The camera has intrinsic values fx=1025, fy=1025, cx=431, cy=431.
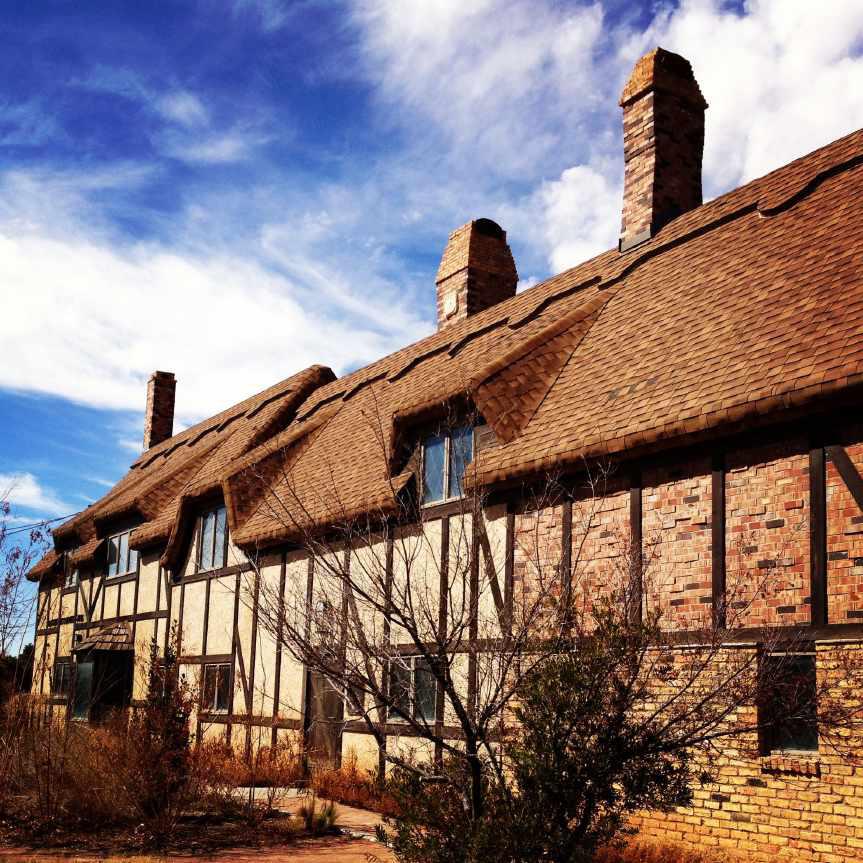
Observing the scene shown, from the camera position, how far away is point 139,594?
70.1 ft

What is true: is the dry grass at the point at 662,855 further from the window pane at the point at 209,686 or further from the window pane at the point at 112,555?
the window pane at the point at 112,555

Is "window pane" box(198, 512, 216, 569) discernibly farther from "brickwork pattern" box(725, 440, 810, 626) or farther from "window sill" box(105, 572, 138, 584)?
"brickwork pattern" box(725, 440, 810, 626)

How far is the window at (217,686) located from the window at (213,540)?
69.3 inches

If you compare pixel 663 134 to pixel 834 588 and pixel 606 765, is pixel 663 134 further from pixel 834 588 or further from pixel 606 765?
pixel 606 765

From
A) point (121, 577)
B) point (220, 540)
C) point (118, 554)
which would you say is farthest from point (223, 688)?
point (118, 554)

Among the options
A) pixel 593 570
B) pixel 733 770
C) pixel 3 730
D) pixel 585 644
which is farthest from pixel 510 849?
pixel 3 730

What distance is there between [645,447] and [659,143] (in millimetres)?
7234

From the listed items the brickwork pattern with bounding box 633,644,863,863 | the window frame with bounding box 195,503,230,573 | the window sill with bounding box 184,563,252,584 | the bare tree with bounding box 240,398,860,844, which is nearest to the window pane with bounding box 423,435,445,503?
the bare tree with bounding box 240,398,860,844

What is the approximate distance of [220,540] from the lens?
60.5ft

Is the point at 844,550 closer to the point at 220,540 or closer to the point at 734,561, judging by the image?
the point at 734,561

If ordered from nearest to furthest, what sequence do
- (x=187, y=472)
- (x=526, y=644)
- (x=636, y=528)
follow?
(x=526, y=644)
(x=636, y=528)
(x=187, y=472)

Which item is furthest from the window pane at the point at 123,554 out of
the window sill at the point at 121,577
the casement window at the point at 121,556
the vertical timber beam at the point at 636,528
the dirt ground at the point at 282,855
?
the vertical timber beam at the point at 636,528

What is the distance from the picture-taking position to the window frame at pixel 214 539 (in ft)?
59.3

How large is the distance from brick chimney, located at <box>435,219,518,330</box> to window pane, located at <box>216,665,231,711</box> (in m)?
7.79
